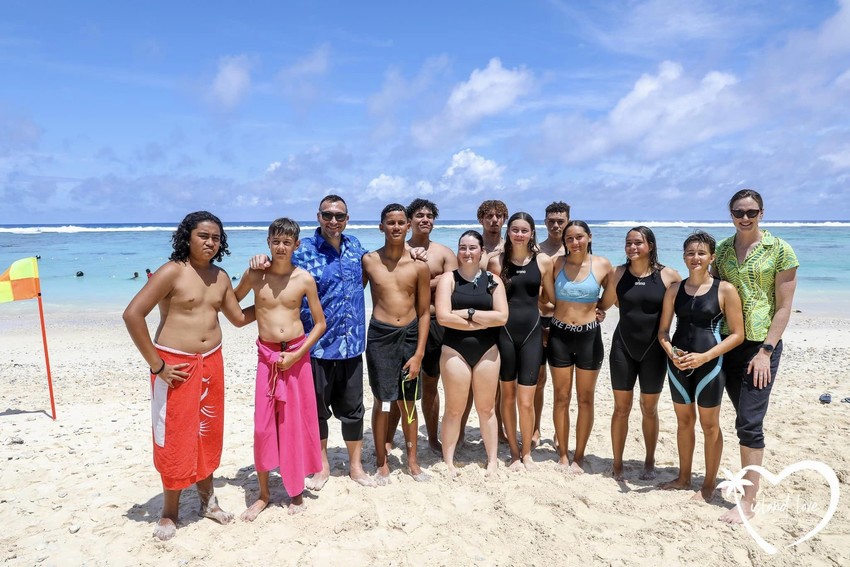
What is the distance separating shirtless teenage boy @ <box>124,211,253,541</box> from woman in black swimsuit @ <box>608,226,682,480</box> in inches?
128

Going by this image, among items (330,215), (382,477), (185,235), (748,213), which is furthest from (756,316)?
(185,235)

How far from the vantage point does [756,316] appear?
4.05m

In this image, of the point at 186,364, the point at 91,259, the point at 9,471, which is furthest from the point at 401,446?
the point at 91,259

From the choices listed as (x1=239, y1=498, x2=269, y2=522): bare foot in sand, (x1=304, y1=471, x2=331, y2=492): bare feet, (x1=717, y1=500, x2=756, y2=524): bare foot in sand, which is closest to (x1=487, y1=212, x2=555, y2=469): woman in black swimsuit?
(x1=717, y1=500, x2=756, y2=524): bare foot in sand

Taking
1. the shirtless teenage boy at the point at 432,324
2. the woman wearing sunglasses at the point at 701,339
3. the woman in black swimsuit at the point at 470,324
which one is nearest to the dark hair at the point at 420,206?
the shirtless teenage boy at the point at 432,324

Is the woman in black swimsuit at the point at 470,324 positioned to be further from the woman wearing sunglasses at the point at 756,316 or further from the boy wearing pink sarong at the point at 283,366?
the woman wearing sunglasses at the point at 756,316

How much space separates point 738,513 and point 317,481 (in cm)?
344

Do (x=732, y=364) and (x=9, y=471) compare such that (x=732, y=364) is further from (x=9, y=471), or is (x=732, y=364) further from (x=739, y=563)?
(x=9, y=471)

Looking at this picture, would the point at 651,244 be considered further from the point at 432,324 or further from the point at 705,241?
the point at 432,324

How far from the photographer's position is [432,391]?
18.1 feet

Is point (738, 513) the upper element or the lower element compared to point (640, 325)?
lower

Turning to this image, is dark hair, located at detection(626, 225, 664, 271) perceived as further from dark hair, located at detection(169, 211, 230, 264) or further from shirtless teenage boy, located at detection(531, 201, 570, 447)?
dark hair, located at detection(169, 211, 230, 264)

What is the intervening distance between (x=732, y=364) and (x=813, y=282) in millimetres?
18441

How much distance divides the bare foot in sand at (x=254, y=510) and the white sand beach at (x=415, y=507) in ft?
0.18
